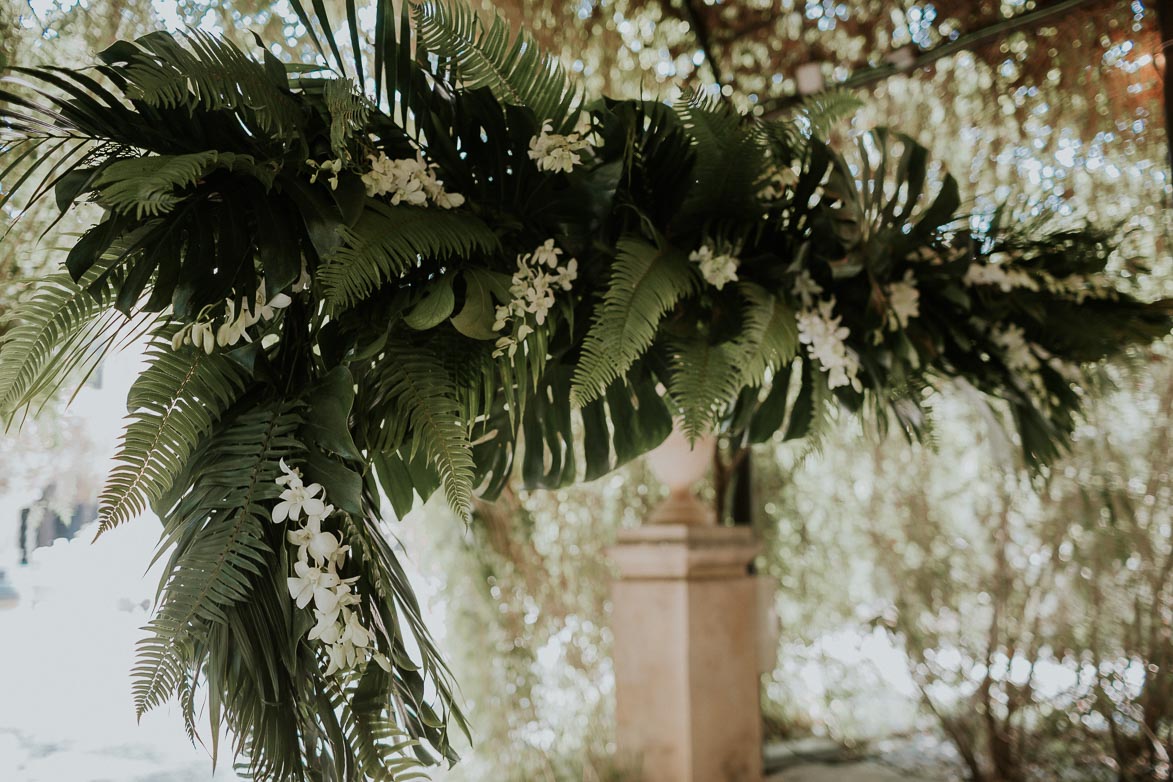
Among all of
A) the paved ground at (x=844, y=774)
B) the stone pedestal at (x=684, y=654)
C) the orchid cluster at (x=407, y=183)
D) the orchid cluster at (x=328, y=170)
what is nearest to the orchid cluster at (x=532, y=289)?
the orchid cluster at (x=407, y=183)

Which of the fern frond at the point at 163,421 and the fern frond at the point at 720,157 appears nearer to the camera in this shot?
the fern frond at the point at 163,421

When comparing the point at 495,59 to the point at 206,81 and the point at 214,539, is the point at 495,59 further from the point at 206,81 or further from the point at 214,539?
the point at 214,539

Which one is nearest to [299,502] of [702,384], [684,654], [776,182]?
[702,384]

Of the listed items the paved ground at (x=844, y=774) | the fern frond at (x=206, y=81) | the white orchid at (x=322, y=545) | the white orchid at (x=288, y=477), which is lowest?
the paved ground at (x=844, y=774)

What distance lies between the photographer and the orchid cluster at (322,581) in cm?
88

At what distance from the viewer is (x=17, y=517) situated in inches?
62.4

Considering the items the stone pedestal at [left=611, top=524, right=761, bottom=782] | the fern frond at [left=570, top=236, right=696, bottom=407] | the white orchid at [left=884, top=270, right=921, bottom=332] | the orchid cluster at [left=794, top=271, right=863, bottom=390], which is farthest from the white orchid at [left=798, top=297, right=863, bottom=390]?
the stone pedestal at [left=611, top=524, right=761, bottom=782]

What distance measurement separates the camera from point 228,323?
96 centimetres

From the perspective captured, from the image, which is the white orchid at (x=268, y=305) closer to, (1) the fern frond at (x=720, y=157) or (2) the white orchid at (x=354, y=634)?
(2) the white orchid at (x=354, y=634)

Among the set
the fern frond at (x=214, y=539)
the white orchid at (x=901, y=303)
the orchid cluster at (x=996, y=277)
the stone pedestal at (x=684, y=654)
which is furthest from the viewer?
the stone pedestal at (x=684, y=654)

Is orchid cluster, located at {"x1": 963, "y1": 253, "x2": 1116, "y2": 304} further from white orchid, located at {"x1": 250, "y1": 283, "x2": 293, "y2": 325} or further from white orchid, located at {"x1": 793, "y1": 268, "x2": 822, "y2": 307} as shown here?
white orchid, located at {"x1": 250, "y1": 283, "x2": 293, "y2": 325}

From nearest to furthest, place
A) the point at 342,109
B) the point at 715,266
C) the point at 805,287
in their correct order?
the point at 342,109 < the point at 715,266 < the point at 805,287

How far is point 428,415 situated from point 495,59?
0.50 m

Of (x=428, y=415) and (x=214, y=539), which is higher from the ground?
(x=428, y=415)
